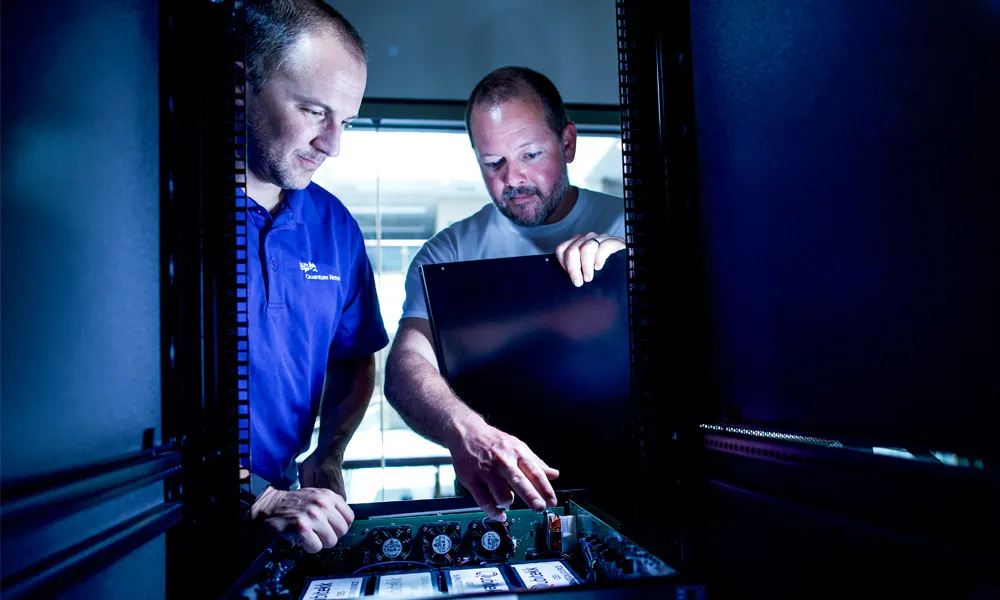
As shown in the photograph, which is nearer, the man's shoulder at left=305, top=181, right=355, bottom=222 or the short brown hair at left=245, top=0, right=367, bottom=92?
the short brown hair at left=245, top=0, right=367, bottom=92

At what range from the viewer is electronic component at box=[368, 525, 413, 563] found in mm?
958

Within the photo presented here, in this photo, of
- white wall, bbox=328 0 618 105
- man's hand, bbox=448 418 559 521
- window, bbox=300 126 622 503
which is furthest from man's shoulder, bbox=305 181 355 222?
white wall, bbox=328 0 618 105

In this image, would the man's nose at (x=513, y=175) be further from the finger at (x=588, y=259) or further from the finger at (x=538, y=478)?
the finger at (x=538, y=478)

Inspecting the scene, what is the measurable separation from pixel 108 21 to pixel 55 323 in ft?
1.16

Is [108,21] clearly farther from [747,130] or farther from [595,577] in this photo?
[595,577]

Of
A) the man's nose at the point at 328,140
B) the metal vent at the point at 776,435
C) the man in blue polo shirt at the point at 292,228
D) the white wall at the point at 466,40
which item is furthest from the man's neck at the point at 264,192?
the white wall at the point at 466,40

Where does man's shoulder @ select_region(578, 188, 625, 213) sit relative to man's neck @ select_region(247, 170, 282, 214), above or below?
above

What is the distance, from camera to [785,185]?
76 centimetres

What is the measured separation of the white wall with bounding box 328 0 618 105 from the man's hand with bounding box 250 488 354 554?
2.34 m

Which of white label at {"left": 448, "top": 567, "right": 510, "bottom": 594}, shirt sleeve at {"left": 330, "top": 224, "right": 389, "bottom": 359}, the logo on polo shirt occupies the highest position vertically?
the logo on polo shirt

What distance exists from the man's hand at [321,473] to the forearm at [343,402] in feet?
0.07

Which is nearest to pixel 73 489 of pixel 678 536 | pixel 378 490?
pixel 678 536

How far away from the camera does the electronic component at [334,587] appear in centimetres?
81

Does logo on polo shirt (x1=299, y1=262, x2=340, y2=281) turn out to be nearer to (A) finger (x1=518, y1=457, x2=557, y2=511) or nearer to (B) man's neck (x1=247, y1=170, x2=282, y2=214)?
(B) man's neck (x1=247, y1=170, x2=282, y2=214)
